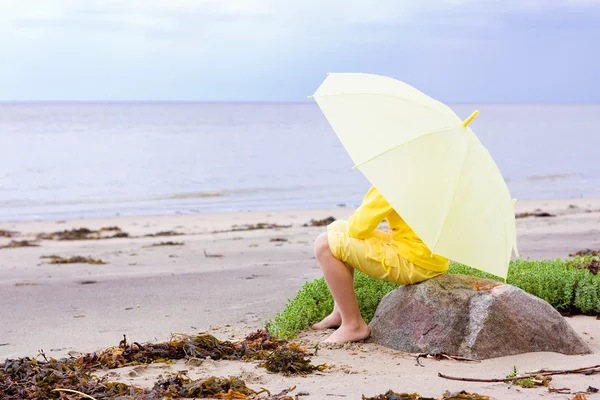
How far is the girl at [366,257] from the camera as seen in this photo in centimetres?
550

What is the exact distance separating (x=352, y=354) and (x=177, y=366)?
1325mm

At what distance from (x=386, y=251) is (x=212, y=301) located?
10.9 feet

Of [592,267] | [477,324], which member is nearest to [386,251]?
[477,324]

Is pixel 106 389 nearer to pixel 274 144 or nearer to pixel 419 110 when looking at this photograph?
pixel 419 110

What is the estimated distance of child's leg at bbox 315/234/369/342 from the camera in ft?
18.5

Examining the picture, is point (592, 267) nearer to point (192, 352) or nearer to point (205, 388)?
point (192, 352)

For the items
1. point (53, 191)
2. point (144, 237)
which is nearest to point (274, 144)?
point (53, 191)

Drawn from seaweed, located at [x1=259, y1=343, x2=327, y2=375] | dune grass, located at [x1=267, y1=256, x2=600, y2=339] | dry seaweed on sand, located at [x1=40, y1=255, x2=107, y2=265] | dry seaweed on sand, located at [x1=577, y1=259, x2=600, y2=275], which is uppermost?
dry seaweed on sand, located at [x1=577, y1=259, x2=600, y2=275]

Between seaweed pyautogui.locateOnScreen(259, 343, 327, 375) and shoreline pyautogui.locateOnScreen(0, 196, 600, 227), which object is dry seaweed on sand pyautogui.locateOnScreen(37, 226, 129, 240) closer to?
shoreline pyautogui.locateOnScreen(0, 196, 600, 227)

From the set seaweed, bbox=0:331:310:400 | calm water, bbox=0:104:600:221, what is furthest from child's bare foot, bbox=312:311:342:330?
calm water, bbox=0:104:600:221

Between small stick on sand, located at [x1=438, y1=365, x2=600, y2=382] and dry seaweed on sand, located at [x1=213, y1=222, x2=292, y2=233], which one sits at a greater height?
dry seaweed on sand, located at [x1=213, y1=222, x2=292, y2=233]

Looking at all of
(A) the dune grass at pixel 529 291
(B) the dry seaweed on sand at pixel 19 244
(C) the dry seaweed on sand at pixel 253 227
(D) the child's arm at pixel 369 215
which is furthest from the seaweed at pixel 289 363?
(C) the dry seaweed on sand at pixel 253 227

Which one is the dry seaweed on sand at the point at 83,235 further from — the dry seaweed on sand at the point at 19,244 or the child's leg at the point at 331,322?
the child's leg at the point at 331,322

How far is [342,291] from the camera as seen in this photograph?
5695 mm
